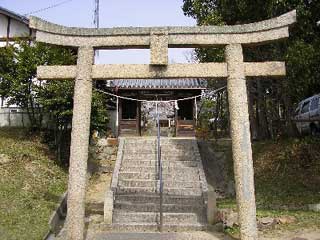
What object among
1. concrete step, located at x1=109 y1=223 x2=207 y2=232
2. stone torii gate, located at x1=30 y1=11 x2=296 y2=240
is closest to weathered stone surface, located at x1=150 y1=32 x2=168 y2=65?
stone torii gate, located at x1=30 y1=11 x2=296 y2=240

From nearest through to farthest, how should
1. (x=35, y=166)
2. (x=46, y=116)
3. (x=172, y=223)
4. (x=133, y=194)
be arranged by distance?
(x=172, y=223)
(x=133, y=194)
(x=35, y=166)
(x=46, y=116)

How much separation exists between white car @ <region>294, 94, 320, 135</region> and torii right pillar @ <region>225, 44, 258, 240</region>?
10750 mm

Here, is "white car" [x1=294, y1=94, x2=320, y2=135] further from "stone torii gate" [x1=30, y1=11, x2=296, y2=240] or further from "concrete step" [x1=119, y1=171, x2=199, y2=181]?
"stone torii gate" [x1=30, y1=11, x2=296, y2=240]

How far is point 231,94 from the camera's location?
9180mm

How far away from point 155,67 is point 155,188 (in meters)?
5.45

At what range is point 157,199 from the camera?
12.8m

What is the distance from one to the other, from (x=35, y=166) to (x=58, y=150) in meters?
2.04

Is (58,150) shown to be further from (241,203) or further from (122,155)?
(241,203)

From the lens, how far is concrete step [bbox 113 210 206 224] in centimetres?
1142

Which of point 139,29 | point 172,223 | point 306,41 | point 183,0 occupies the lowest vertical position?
point 172,223

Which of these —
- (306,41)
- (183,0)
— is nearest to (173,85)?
(183,0)

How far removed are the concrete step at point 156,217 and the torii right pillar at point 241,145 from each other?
9.49ft

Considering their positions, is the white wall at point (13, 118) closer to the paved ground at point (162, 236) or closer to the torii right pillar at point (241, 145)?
the paved ground at point (162, 236)

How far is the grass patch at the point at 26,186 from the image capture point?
980 centimetres
